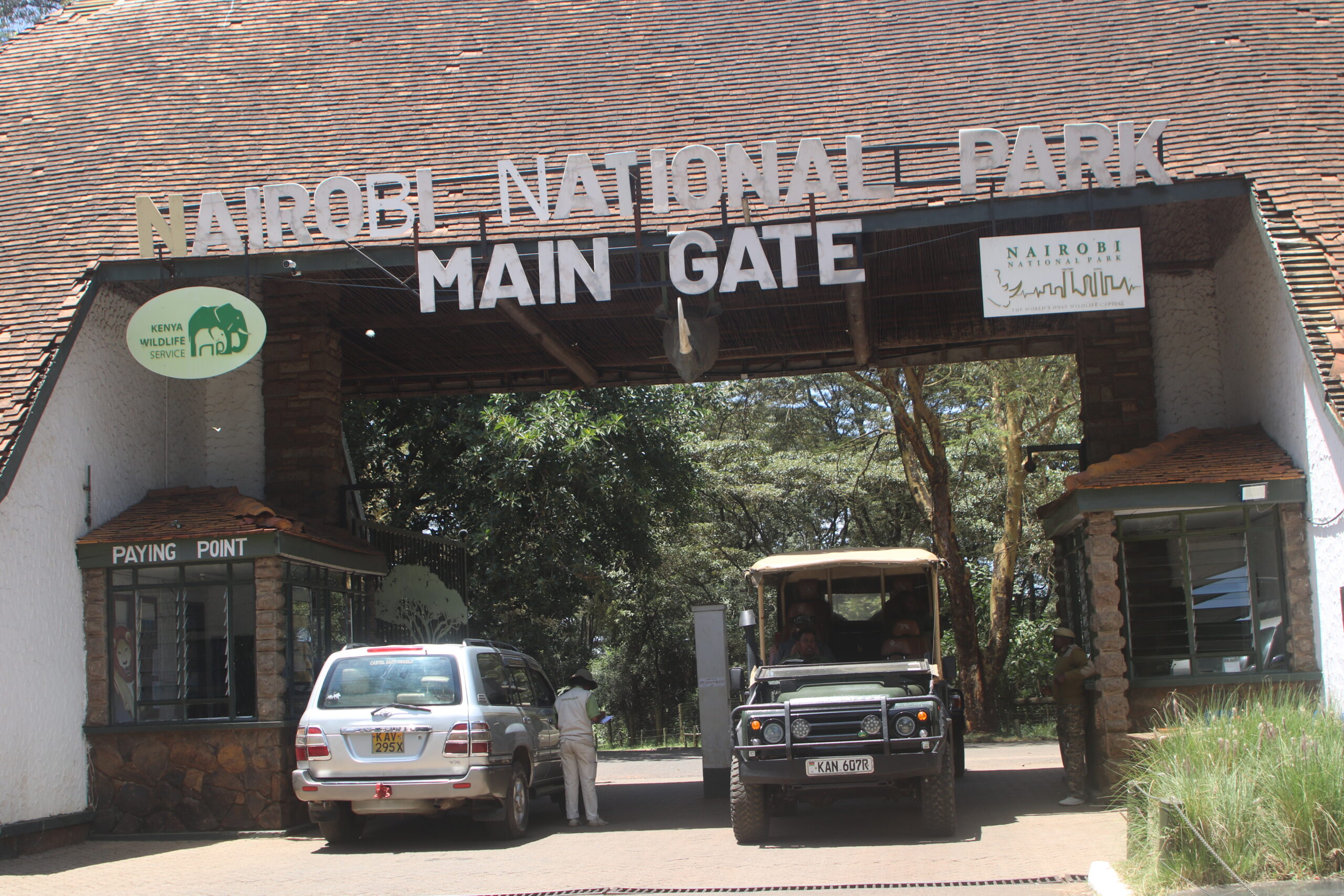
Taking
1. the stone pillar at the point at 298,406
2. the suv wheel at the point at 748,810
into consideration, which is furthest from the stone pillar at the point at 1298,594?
the stone pillar at the point at 298,406

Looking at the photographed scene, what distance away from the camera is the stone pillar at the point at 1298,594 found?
12.1 m

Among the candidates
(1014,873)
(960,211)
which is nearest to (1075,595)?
(960,211)

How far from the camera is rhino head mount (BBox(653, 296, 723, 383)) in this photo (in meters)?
13.1

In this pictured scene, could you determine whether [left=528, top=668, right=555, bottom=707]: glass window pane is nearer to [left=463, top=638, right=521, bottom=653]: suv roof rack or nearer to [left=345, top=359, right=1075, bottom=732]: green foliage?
[left=463, top=638, right=521, bottom=653]: suv roof rack

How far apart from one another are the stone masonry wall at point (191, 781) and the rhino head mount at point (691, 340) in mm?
5503

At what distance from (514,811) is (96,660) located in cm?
472

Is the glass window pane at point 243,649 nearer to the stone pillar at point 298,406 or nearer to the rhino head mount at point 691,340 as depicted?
the stone pillar at point 298,406

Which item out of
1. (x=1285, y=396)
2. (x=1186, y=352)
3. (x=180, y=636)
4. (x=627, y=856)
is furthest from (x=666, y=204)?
(x=180, y=636)

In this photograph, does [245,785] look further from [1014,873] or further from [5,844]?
[1014,873]

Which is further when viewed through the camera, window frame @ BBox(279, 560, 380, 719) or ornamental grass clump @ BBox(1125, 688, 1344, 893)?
window frame @ BBox(279, 560, 380, 719)

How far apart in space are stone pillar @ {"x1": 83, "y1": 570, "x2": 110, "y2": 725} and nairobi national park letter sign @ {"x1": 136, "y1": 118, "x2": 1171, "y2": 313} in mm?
3636

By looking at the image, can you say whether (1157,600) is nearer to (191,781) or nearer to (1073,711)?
(1073,711)

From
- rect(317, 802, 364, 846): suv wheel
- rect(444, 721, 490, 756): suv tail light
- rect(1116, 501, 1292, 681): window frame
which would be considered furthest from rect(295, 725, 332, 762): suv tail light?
rect(1116, 501, 1292, 681): window frame

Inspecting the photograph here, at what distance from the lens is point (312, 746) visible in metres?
11.0
